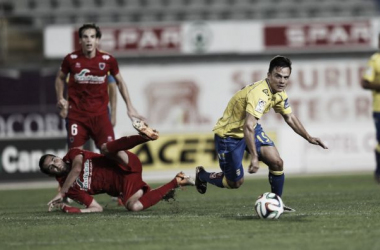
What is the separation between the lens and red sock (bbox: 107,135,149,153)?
8553mm

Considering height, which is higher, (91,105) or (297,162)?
(91,105)

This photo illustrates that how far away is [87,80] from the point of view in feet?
33.3

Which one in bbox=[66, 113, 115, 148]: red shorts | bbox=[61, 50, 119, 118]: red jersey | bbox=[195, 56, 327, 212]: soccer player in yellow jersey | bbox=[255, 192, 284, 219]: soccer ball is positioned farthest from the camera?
bbox=[66, 113, 115, 148]: red shorts

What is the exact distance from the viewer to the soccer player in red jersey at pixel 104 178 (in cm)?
901

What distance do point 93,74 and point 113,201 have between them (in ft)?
6.36

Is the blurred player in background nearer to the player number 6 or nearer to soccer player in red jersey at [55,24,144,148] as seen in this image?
soccer player in red jersey at [55,24,144,148]

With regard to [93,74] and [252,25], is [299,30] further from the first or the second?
[93,74]

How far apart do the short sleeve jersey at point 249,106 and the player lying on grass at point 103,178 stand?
2.27ft

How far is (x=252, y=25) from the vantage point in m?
20.0

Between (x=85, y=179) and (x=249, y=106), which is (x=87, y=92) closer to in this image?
(x=85, y=179)

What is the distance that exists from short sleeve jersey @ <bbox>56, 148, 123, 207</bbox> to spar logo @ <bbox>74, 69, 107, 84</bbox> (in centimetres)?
119

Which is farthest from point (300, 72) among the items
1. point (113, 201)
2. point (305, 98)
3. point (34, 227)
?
point (34, 227)

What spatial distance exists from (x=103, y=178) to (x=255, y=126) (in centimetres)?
171

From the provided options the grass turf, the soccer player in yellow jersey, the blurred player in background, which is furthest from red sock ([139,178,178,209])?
the blurred player in background
